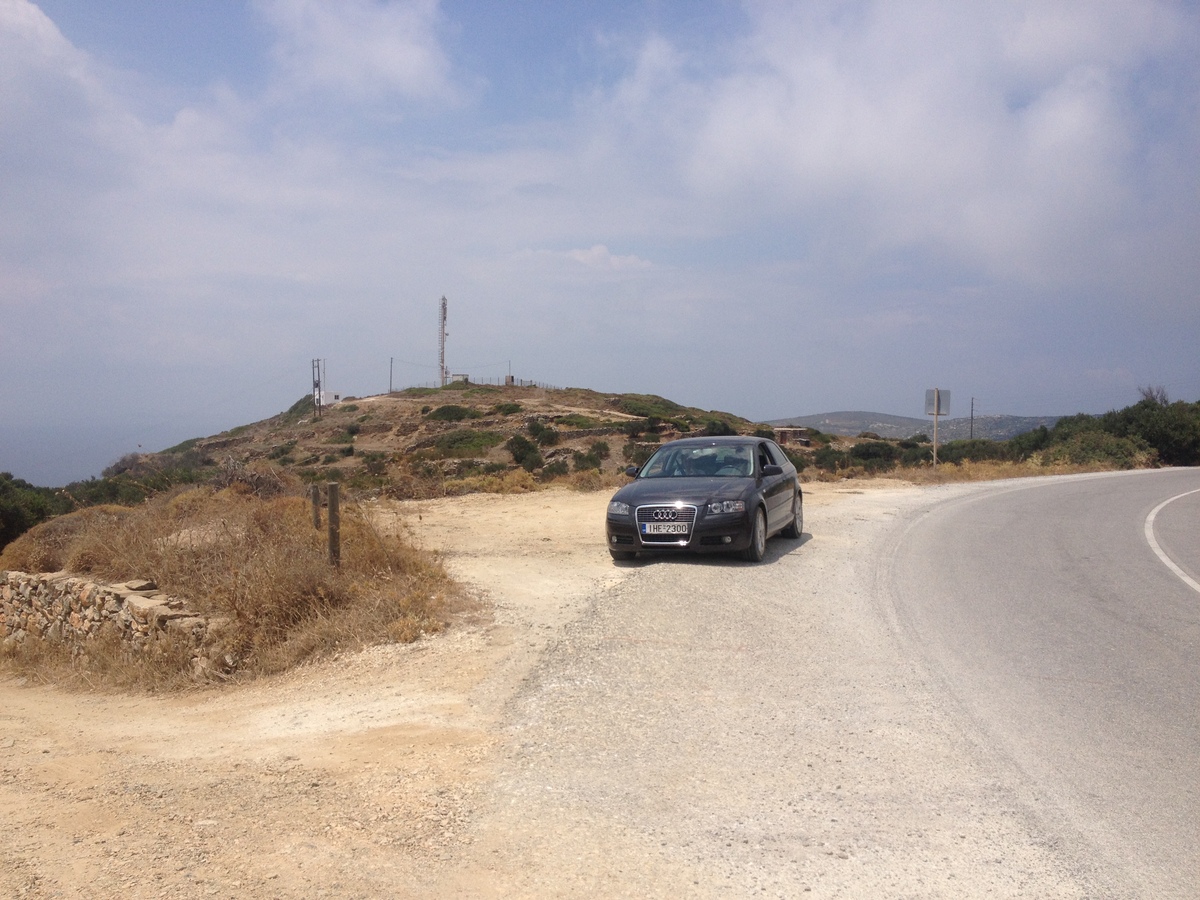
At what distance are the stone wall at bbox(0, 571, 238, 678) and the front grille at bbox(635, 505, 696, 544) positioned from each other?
479 cm

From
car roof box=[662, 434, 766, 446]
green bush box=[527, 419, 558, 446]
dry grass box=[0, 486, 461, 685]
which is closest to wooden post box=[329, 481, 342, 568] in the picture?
dry grass box=[0, 486, 461, 685]

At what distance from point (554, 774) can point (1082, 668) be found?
4.39 metres

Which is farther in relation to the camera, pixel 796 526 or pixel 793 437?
pixel 793 437

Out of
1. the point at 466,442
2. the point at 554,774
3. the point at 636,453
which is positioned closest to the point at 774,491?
the point at 554,774

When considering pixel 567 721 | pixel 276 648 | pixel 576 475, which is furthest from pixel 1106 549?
pixel 576 475

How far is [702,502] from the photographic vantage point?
10.8 meters

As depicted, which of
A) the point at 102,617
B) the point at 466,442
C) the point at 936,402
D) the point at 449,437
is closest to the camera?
the point at 102,617

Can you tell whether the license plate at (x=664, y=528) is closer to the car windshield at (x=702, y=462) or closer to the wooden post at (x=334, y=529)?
the car windshield at (x=702, y=462)

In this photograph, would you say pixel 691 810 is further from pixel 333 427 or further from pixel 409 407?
pixel 409 407

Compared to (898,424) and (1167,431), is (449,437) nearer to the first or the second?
(1167,431)

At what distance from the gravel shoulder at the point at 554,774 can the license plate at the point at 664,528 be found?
1865 mm

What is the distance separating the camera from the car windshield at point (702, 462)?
39.7 ft

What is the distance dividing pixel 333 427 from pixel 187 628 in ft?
191

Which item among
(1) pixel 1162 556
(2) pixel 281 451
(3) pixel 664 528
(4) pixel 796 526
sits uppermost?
(2) pixel 281 451
